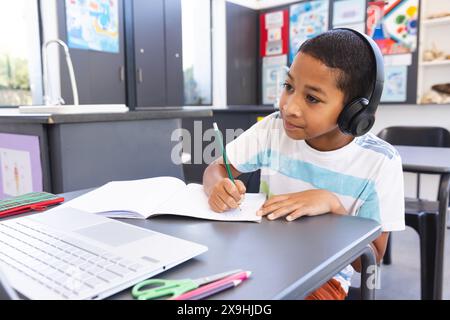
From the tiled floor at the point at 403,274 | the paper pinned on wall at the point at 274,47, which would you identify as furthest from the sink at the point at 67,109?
the paper pinned on wall at the point at 274,47

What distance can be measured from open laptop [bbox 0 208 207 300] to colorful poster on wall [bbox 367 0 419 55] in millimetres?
3725

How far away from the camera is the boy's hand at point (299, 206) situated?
25.3 inches

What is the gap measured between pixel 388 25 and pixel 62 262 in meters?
3.95

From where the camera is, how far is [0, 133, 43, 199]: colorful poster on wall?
1.50 m

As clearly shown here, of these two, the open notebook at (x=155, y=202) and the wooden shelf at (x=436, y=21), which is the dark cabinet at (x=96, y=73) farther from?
the wooden shelf at (x=436, y=21)

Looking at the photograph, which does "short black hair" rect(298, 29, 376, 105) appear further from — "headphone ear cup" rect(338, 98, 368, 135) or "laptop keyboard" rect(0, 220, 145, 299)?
"laptop keyboard" rect(0, 220, 145, 299)

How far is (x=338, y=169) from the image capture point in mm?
909

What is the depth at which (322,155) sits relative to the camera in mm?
918

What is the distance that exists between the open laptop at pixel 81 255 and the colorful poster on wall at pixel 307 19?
383 centimetres

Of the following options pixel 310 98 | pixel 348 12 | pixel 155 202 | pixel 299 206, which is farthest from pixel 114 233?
pixel 348 12

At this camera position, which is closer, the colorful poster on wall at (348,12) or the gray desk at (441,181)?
the gray desk at (441,181)

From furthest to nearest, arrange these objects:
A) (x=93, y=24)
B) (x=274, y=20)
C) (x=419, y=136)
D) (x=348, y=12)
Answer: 1. (x=274, y=20)
2. (x=348, y=12)
3. (x=93, y=24)
4. (x=419, y=136)

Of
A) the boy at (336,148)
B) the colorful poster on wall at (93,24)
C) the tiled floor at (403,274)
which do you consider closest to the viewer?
the boy at (336,148)

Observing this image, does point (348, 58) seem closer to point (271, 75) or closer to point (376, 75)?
point (376, 75)
